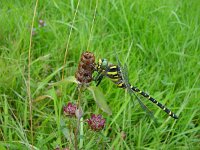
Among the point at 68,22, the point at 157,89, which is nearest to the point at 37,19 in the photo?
the point at 68,22

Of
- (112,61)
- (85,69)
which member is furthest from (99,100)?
(112,61)

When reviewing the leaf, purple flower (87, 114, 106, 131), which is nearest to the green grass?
purple flower (87, 114, 106, 131)

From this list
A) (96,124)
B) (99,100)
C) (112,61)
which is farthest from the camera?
(112,61)

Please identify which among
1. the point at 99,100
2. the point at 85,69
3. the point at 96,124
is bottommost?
the point at 96,124

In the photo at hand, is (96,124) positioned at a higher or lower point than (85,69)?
lower

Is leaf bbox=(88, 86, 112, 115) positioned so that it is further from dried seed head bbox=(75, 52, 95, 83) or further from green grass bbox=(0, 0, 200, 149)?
green grass bbox=(0, 0, 200, 149)

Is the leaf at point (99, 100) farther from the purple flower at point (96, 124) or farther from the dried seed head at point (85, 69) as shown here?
the purple flower at point (96, 124)

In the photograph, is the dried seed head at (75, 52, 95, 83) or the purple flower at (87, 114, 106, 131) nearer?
the dried seed head at (75, 52, 95, 83)

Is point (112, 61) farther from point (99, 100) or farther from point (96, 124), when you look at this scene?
point (99, 100)

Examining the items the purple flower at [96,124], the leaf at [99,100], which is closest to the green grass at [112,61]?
the purple flower at [96,124]
